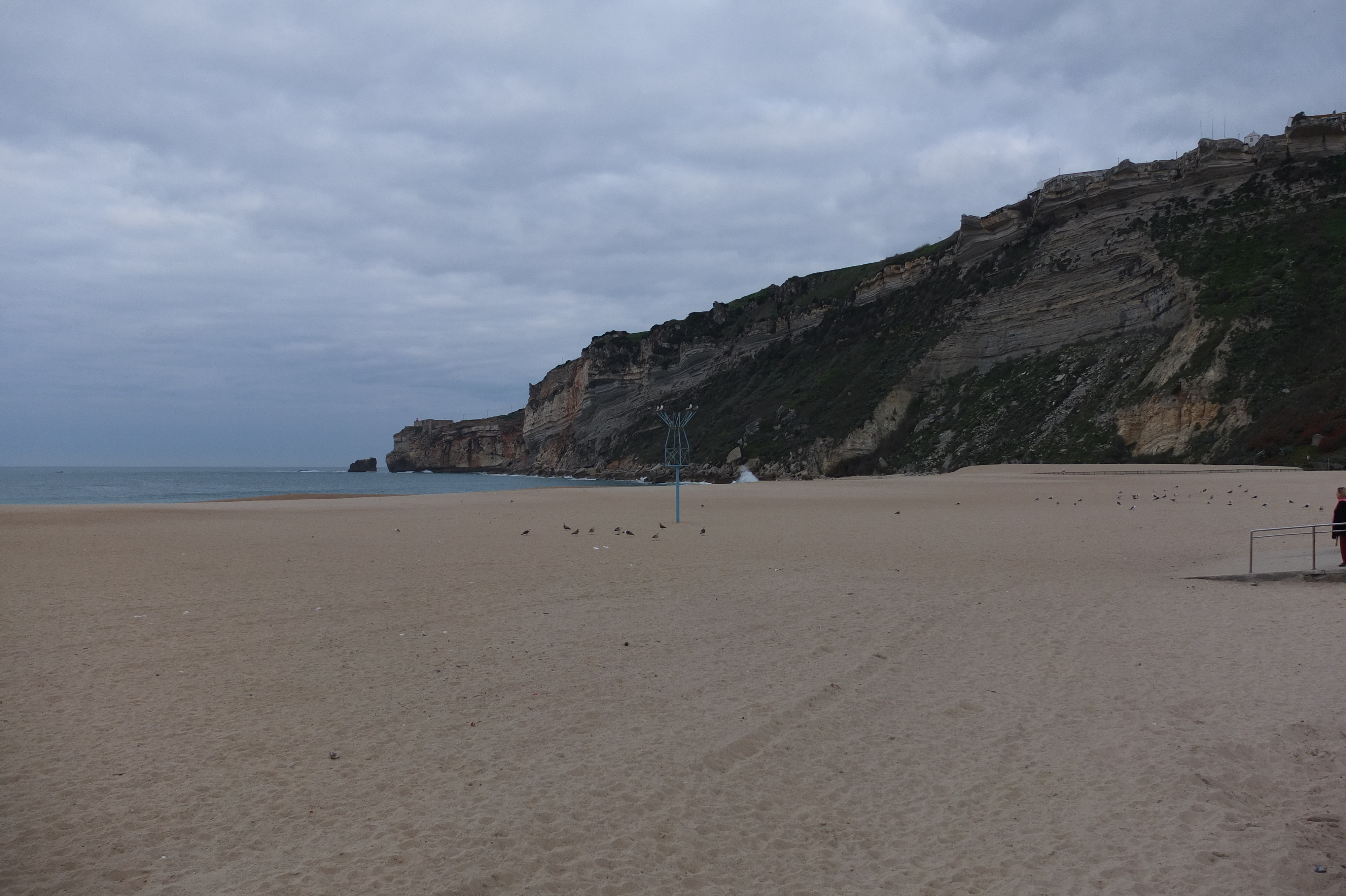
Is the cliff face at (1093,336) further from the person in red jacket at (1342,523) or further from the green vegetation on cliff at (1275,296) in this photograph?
the person in red jacket at (1342,523)

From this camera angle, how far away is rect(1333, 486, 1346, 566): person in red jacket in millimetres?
9227

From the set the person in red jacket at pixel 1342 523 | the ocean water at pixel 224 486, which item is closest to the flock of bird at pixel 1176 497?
the person in red jacket at pixel 1342 523

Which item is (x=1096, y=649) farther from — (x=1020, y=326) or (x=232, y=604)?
(x=1020, y=326)

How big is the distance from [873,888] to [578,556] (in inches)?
396

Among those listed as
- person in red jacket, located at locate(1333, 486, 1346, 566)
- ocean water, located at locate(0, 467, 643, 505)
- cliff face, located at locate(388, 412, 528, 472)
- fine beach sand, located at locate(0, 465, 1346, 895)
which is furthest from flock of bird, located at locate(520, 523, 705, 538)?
cliff face, located at locate(388, 412, 528, 472)

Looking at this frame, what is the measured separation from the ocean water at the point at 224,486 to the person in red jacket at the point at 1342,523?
36.2 meters

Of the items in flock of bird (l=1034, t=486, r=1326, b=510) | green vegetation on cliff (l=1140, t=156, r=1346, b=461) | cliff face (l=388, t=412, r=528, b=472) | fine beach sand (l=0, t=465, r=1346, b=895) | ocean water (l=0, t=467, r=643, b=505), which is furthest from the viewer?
cliff face (l=388, t=412, r=528, b=472)

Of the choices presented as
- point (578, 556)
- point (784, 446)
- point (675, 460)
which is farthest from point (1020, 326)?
point (578, 556)

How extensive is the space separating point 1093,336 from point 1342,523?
136 feet

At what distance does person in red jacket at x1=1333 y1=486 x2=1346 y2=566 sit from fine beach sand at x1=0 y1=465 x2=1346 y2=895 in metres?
0.97

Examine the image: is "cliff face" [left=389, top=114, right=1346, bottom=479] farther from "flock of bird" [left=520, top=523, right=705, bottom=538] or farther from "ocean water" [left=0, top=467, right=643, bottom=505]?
"flock of bird" [left=520, top=523, right=705, bottom=538]

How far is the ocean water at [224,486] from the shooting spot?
150ft

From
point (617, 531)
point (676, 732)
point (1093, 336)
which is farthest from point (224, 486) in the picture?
point (676, 732)

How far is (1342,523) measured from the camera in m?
9.30
